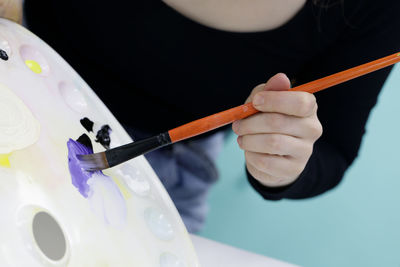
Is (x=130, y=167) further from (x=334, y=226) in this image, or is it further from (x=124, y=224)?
(x=334, y=226)

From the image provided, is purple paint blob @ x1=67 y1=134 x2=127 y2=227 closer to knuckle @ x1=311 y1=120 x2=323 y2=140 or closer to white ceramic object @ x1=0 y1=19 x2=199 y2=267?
white ceramic object @ x1=0 y1=19 x2=199 y2=267

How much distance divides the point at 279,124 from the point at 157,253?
0.14 m

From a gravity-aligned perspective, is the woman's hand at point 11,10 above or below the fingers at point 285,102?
above

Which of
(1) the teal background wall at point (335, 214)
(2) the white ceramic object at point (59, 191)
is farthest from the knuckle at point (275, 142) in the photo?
(1) the teal background wall at point (335, 214)

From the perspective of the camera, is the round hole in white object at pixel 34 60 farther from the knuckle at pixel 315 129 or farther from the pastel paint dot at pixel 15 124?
the knuckle at pixel 315 129

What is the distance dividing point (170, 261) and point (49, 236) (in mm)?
105

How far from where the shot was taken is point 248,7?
434 millimetres

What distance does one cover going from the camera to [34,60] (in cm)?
35

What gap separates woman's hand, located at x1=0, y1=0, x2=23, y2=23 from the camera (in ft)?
1.19

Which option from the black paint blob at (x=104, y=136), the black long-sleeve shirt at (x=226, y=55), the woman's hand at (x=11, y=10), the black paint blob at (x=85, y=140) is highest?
the black long-sleeve shirt at (x=226, y=55)

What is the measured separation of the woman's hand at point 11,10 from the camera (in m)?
0.36

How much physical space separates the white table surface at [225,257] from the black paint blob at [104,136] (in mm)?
143

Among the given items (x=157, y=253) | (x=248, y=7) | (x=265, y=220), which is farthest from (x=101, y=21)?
(x=265, y=220)

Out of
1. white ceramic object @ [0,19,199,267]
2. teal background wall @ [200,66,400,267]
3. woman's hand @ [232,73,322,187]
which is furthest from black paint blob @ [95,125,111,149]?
teal background wall @ [200,66,400,267]
